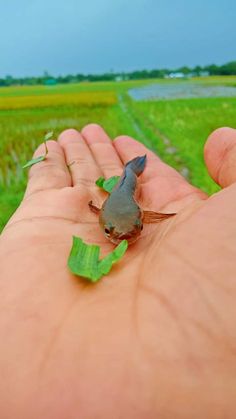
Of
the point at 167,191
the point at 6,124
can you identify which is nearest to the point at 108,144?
the point at 167,191

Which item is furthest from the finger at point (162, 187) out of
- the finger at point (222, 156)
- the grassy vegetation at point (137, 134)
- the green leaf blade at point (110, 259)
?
the grassy vegetation at point (137, 134)

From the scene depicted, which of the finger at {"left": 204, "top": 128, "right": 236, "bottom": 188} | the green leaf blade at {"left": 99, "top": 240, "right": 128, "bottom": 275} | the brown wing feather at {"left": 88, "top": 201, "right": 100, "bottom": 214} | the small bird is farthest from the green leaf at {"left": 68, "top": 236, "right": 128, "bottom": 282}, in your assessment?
the finger at {"left": 204, "top": 128, "right": 236, "bottom": 188}

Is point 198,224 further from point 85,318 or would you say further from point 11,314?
point 11,314

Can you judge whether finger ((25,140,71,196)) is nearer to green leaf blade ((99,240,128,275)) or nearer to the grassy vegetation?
green leaf blade ((99,240,128,275))

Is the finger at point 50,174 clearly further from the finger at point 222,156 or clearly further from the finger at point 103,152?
the finger at point 222,156

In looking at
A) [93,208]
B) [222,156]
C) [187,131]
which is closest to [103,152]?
[93,208]

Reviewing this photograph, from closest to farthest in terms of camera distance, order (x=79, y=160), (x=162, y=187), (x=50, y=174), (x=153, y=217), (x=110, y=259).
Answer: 1. (x=110, y=259)
2. (x=153, y=217)
3. (x=162, y=187)
4. (x=50, y=174)
5. (x=79, y=160)

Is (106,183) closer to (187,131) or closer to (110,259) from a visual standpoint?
(110,259)
